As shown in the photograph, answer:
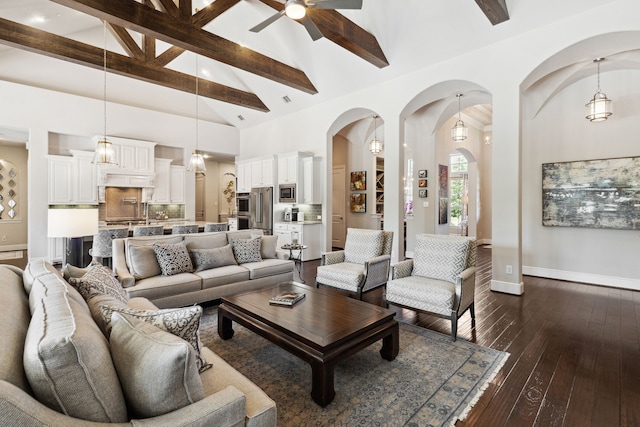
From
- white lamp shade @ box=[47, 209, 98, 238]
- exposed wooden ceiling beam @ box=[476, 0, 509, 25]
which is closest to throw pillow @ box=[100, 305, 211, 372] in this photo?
white lamp shade @ box=[47, 209, 98, 238]

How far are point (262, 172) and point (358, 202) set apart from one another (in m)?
2.74

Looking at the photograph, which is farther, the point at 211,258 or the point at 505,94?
the point at 505,94

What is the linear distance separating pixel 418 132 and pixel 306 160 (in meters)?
2.70

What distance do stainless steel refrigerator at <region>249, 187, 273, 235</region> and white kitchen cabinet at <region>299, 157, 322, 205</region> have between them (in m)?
0.95

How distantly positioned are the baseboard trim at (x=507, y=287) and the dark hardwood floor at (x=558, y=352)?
0.37 feet

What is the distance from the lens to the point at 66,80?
265 inches

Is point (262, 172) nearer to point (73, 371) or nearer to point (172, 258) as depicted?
point (172, 258)

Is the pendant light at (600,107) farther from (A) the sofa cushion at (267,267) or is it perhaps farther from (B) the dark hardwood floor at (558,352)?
(A) the sofa cushion at (267,267)

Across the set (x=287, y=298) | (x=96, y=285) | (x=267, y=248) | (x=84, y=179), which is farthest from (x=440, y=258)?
(x=84, y=179)

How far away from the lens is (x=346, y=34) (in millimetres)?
4461

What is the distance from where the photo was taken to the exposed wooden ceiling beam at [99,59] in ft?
15.4

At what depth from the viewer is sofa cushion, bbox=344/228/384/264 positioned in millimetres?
4379

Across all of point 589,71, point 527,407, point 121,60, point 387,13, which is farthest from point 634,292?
point 121,60

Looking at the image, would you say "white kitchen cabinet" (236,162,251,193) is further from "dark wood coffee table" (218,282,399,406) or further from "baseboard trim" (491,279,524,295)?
"baseboard trim" (491,279,524,295)
